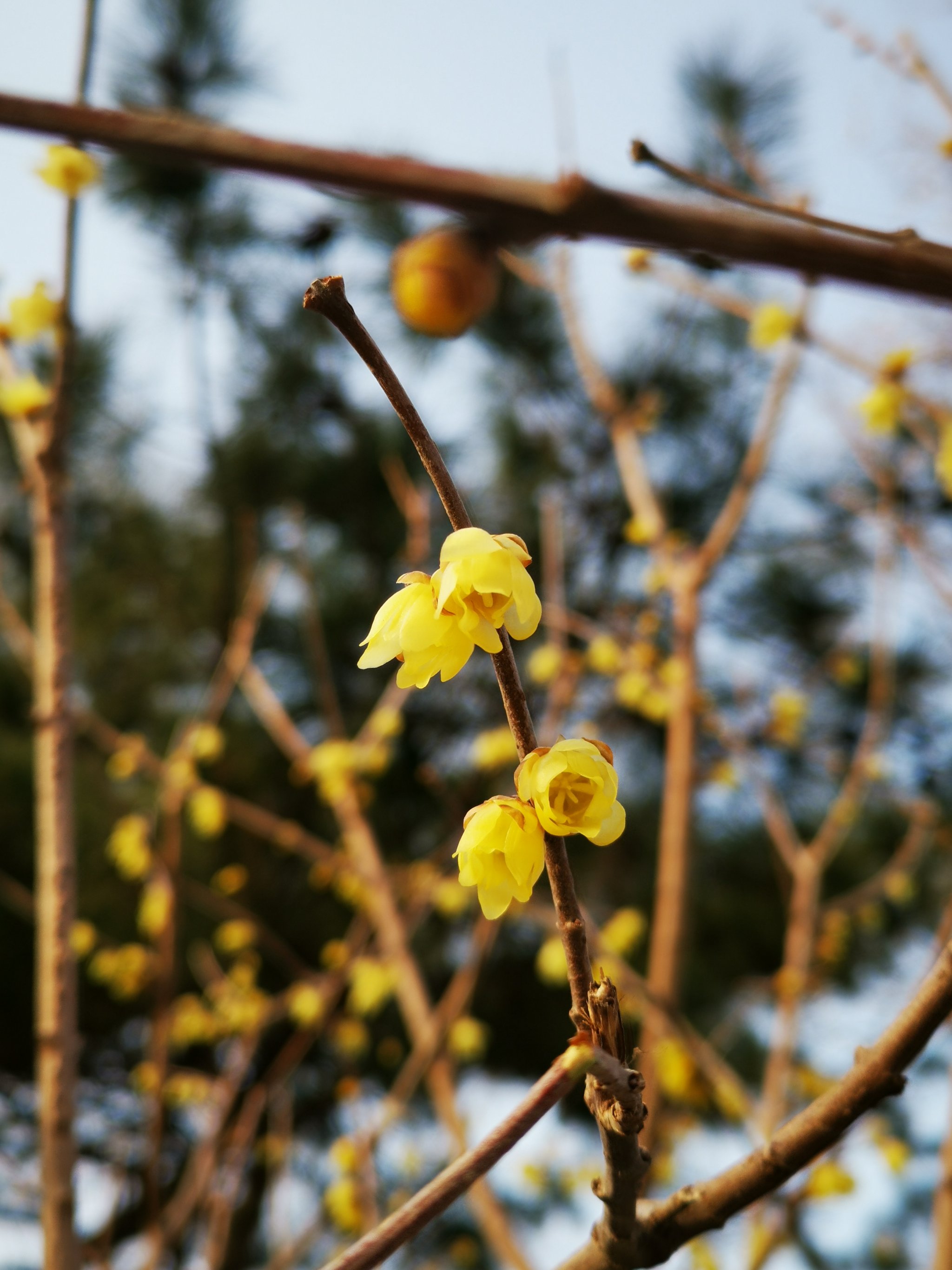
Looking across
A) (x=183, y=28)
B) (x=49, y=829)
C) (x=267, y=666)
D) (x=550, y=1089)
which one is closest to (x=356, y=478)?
(x=267, y=666)

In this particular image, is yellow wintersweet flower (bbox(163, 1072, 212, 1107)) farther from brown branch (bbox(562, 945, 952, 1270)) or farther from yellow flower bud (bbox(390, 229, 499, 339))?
yellow flower bud (bbox(390, 229, 499, 339))

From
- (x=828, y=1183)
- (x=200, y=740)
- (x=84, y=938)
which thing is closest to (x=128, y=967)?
(x=84, y=938)

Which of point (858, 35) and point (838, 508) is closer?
point (858, 35)

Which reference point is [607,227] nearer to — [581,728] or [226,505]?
[581,728]

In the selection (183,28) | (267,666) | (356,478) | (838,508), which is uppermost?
(183,28)

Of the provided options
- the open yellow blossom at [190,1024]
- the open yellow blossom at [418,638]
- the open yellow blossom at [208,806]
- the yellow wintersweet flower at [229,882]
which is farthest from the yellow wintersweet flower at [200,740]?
the open yellow blossom at [418,638]

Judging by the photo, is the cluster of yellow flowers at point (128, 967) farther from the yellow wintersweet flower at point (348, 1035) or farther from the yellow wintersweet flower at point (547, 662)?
the yellow wintersweet flower at point (547, 662)

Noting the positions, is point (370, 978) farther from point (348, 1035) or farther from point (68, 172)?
point (68, 172)
